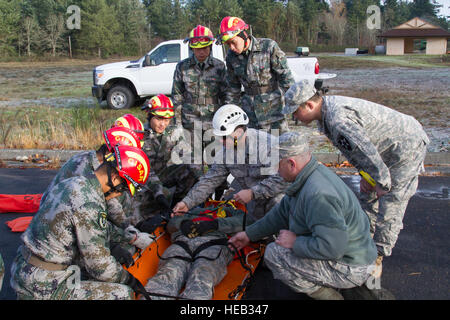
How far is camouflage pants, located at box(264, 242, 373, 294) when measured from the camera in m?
3.01

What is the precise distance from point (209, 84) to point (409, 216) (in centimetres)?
325

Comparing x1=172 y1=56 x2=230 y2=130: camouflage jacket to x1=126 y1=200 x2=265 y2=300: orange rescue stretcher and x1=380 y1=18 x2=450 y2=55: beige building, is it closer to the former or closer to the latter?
x1=126 y1=200 x2=265 y2=300: orange rescue stretcher

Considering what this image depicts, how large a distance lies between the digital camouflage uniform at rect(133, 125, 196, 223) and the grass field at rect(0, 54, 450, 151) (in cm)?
324

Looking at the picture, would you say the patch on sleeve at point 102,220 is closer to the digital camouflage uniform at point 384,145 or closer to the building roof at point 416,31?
the digital camouflage uniform at point 384,145

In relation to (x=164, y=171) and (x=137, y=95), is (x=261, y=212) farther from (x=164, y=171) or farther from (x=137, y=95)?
(x=137, y=95)

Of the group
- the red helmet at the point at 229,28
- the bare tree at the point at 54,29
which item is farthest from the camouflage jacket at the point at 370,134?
the bare tree at the point at 54,29

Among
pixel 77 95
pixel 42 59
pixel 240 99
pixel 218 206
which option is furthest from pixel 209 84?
pixel 42 59

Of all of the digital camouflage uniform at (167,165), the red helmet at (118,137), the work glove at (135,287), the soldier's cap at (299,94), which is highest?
the soldier's cap at (299,94)

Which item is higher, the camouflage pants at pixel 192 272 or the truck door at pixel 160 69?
the truck door at pixel 160 69

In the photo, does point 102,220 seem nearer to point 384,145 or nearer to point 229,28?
point 384,145

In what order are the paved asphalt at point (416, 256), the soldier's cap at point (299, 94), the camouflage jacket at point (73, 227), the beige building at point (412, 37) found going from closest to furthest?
the camouflage jacket at point (73, 227), the soldier's cap at point (299, 94), the paved asphalt at point (416, 256), the beige building at point (412, 37)

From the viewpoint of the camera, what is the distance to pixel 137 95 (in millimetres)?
13328

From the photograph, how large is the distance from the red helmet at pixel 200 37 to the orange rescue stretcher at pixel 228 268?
274cm

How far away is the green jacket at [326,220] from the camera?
282 centimetres
